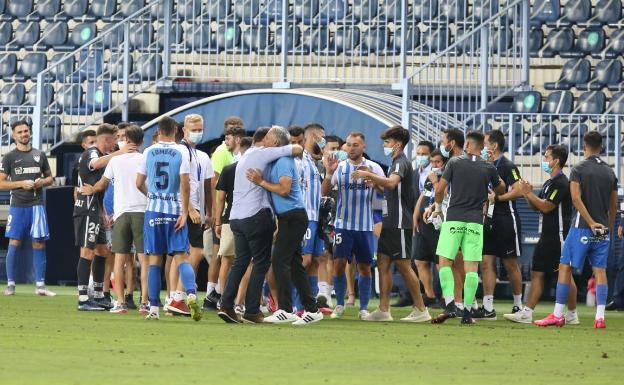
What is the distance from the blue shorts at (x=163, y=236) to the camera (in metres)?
14.4

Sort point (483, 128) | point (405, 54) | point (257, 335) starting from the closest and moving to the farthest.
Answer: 1. point (257, 335)
2. point (483, 128)
3. point (405, 54)

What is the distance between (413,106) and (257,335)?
10.5 metres

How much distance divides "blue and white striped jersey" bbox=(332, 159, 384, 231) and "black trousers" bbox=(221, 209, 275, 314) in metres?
1.54

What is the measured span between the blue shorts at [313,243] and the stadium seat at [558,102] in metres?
8.88

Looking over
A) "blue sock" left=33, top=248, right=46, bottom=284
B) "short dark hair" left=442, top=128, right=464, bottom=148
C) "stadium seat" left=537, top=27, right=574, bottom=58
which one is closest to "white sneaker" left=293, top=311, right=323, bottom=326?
"short dark hair" left=442, top=128, right=464, bottom=148

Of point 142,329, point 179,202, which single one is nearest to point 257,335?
point 142,329

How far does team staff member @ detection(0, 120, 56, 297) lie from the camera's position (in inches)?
760

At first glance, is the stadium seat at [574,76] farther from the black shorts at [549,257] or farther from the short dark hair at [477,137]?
the short dark hair at [477,137]

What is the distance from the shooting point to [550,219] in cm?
1617

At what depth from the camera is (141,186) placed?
48.0 ft

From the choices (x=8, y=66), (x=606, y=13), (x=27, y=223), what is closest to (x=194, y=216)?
(x=27, y=223)

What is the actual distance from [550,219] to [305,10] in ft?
31.9

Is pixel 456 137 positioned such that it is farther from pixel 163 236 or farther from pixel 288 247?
pixel 163 236

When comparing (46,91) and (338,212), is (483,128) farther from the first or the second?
(46,91)
